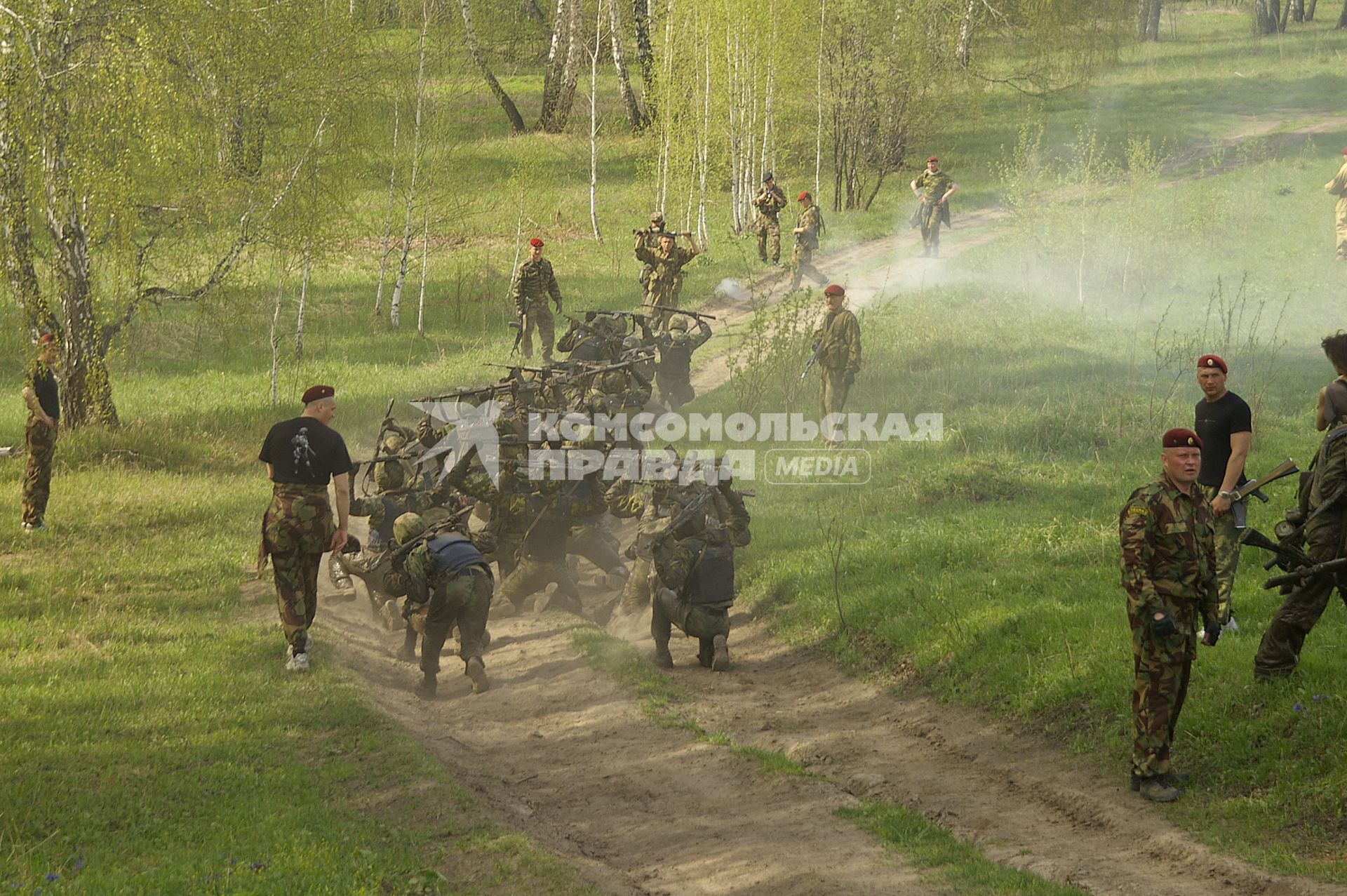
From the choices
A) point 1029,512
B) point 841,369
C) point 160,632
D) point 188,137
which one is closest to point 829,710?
point 1029,512

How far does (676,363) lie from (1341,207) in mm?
17954

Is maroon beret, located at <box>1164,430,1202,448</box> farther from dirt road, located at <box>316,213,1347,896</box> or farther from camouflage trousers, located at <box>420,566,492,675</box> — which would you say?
camouflage trousers, located at <box>420,566,492,675</box>

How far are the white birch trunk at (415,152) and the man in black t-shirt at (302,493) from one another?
18.5 meters

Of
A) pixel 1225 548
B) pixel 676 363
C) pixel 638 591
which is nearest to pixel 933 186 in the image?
pixel 676 363

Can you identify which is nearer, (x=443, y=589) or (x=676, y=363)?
(x=443, y=589)

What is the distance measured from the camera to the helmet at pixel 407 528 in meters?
10.9

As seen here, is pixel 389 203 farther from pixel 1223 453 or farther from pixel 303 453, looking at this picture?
pixel 1223 453

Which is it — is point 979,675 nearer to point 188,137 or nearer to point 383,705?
point 383,705

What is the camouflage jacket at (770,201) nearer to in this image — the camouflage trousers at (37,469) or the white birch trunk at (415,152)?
the white birch trunk at (415,152)

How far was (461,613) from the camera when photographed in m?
10.8

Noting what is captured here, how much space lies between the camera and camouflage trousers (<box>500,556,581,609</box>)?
1316 centimetres

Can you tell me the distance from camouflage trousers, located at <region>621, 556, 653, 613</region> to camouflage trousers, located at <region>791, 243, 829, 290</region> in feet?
49.5

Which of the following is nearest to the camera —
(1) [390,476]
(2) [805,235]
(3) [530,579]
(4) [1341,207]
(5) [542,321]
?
(1) [390,476]

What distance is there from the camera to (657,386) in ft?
68.2
